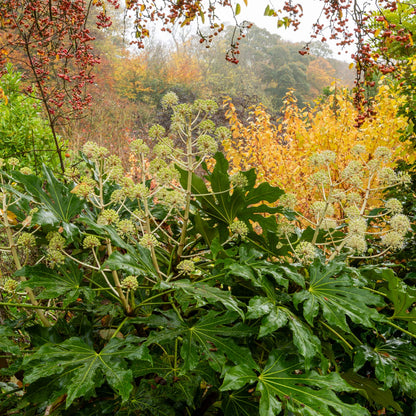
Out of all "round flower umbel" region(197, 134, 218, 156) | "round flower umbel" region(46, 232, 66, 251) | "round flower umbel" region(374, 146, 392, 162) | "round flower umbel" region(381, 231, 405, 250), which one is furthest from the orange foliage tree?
"round flower umbel" region(46, 232, 66, 251)

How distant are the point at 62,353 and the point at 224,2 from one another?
227 cm

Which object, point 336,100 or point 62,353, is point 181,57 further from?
point 62,353

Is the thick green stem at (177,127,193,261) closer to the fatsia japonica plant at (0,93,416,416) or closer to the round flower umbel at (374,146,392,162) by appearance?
the fatsia japonica plant at (0,93,416,416)

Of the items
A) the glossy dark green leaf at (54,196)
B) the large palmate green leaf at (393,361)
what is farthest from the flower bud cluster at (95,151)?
the large palmate green leaf at (393,361)

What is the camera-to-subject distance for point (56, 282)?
0.84 m

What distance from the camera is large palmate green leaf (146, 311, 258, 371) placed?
0.74 meters

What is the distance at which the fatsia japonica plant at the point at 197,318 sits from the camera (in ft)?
2.31

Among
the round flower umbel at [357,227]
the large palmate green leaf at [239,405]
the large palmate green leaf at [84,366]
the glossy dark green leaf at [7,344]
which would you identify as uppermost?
the round flower umbel at [357,227]

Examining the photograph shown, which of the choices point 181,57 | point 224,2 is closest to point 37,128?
point 224,2

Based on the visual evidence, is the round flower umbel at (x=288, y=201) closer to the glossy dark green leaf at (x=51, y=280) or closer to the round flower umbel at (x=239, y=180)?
the round flower umbel at (x=239, y=180)

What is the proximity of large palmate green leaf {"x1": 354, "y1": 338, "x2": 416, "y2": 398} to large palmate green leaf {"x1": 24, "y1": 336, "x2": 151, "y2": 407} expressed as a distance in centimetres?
55

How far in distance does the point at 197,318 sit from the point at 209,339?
4.4 inches

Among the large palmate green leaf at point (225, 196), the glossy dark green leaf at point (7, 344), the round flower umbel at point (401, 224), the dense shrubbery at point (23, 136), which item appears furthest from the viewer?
the dense shrubbery at point (23, 136)

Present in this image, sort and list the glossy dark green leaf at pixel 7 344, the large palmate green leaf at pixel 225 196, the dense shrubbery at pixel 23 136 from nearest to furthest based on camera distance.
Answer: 1. the glossy dark green leaf at pixel 7 344
2. the large palmate green leaf at pixel 225 196
3. the dense shrubbery at pixel 23 136
